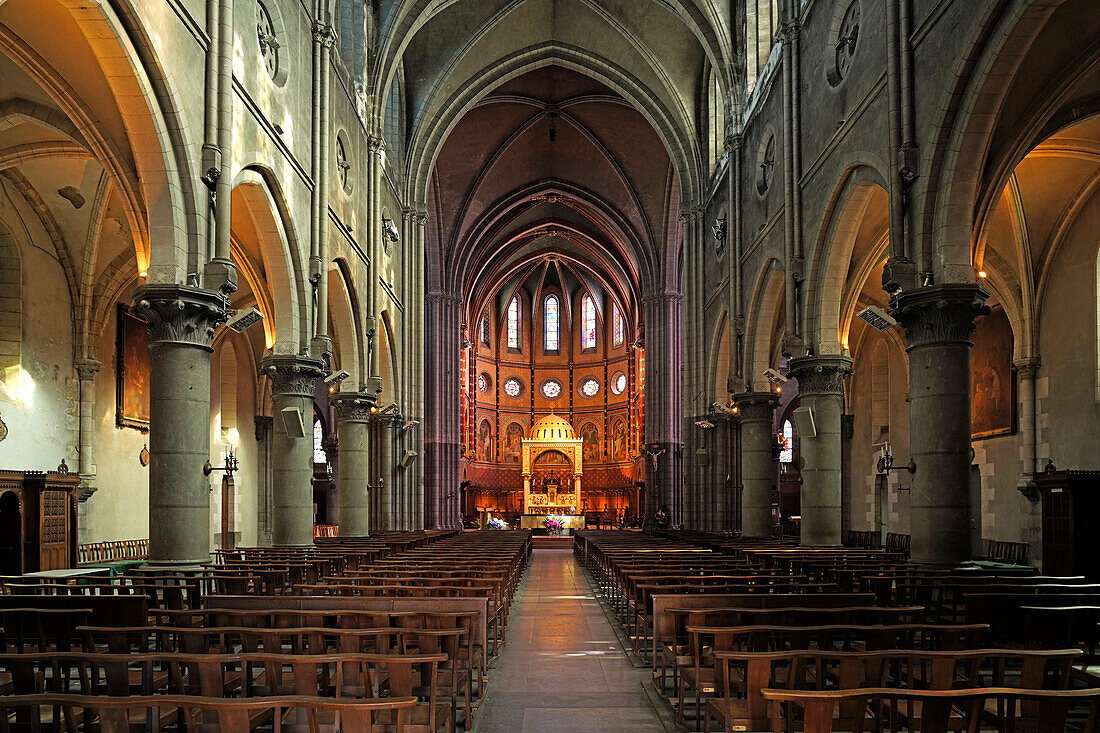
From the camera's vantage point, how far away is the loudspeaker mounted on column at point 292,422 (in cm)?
1808

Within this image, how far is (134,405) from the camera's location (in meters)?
23.4

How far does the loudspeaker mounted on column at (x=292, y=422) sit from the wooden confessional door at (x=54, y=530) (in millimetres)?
A: 4732

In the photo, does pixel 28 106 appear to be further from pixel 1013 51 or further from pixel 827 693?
pixel 827 693

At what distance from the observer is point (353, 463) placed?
24.7 m

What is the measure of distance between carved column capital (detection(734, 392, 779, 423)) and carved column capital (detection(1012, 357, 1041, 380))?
604 cm

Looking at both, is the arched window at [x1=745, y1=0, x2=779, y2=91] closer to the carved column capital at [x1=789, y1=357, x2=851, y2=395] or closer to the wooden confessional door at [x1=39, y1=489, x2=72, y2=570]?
the carved column capital at [x1=789, y1=357, x2=851, y2=395]

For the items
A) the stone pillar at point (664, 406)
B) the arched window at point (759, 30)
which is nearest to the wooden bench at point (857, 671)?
the arched window at point (759, 30)

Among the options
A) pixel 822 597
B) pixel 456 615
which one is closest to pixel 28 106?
pixel 456 615

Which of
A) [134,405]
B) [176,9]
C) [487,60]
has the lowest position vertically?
[134,405]

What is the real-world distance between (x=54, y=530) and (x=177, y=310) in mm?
8858

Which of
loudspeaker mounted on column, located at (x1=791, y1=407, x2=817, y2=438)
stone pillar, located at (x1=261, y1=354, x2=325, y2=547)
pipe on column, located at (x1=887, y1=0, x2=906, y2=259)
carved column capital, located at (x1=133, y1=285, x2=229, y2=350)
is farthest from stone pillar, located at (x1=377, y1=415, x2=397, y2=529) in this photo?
pipe on column, located at (x1=887, y1=0, x2=906, y2=259)

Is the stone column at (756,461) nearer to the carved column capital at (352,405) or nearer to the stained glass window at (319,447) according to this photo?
the carved column capital at (352,405)

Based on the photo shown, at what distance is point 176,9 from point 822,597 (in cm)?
1073

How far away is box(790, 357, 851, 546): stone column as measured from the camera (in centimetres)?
1867
